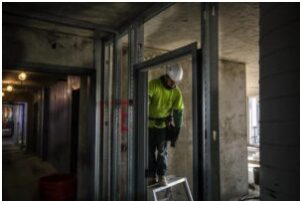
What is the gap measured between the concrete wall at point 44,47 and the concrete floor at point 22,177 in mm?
2255

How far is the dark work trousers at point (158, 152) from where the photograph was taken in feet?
10.0

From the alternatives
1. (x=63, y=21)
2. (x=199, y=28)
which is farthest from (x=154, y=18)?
(x=63, y=21)

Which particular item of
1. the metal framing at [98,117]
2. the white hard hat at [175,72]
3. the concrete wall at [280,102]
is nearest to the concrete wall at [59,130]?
the metal framing at [98,117]

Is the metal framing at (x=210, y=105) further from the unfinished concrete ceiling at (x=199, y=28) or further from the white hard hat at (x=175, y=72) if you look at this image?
the white hard hat at (x=175, y=72)

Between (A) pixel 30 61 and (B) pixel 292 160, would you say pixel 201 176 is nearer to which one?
(B) pixel 292 160

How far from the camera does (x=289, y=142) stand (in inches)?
41.4

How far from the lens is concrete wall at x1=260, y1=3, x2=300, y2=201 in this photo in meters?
1.04

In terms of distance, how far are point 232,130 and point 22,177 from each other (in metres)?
4.40

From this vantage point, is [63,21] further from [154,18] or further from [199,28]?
[199,28]

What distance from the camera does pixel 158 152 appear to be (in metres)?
3.11

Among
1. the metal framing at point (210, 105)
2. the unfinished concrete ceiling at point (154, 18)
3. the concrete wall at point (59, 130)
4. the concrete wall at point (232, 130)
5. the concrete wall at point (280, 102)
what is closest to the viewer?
the concrete wall at point (280, 102)

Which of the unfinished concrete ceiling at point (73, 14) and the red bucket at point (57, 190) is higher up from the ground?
the unfinished concrete ceiling at point (73, 14)

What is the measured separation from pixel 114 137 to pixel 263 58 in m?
2.18

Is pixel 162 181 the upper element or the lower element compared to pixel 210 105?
lower
